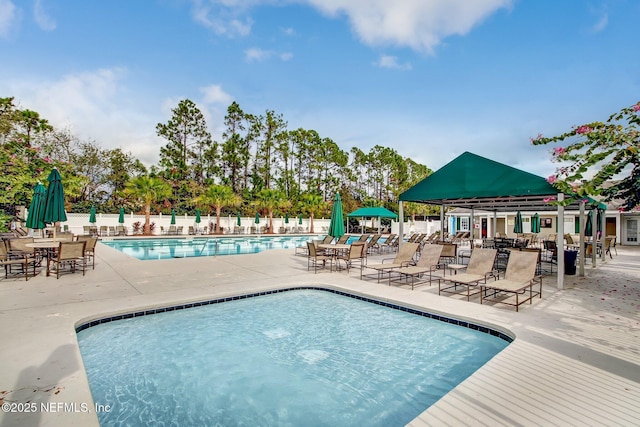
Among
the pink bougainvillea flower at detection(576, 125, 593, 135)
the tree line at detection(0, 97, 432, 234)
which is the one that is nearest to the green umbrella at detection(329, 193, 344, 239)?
the pink bougainvillea flower at detection(576, 125, 593, 135)

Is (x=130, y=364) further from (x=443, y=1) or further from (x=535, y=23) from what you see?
(x=535, y=23)

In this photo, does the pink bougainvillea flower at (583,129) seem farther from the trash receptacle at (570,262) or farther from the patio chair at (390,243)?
the patio chair at (390,243)

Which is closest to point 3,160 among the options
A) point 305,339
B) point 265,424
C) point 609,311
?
point 305,339

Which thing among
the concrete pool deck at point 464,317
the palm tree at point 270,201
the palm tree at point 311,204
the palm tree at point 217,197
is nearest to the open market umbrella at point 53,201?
the concrete pool deck at point 464,317

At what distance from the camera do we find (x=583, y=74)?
10641 millimetres

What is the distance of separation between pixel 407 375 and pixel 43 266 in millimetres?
10312

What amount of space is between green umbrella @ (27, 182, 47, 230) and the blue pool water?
6304mm

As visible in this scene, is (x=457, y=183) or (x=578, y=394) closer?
(x=578, y=394)

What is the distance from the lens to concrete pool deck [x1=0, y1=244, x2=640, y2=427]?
2398 mm

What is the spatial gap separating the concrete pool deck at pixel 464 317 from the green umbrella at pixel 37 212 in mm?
2294

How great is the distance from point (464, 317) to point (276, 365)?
2.99 metres

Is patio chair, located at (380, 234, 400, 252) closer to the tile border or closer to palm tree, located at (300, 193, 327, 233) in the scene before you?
the tile border

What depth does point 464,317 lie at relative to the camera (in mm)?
4902

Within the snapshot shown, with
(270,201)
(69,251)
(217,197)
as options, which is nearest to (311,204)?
(270,201)
